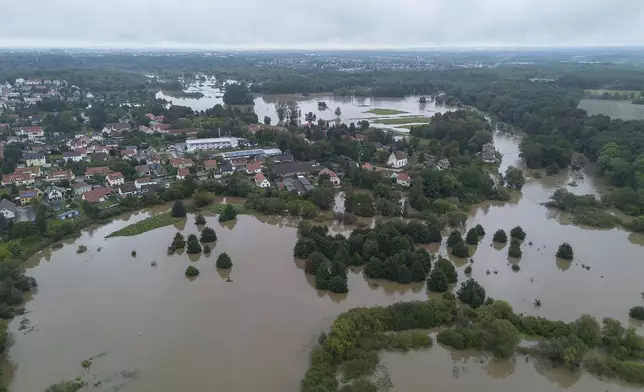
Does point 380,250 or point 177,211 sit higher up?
point 177,211

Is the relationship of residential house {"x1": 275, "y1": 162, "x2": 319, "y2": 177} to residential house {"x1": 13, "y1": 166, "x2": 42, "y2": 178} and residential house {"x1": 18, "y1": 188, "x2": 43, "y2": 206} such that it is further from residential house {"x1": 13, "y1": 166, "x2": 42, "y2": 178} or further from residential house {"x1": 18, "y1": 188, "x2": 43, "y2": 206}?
residential house {"x1": 13, "y1": 166, "x2": 42, "y2": 178}

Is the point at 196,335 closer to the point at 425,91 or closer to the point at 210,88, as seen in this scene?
the point at 425,91

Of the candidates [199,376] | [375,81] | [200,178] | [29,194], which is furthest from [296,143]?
[375,81]

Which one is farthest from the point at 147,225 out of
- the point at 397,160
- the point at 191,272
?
the point at 397,160

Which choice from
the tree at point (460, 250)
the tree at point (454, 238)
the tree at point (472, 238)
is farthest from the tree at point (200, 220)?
the tree at point (472, 238)

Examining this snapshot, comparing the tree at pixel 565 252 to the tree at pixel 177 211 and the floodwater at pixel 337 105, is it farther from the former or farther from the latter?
the floodwater at pixel 337 105

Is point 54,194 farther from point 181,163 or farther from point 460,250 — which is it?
point 460,250

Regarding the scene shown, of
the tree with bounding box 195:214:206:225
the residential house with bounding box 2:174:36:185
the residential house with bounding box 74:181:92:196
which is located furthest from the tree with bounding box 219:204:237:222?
the residential house with bounding box 2:174:36:185
